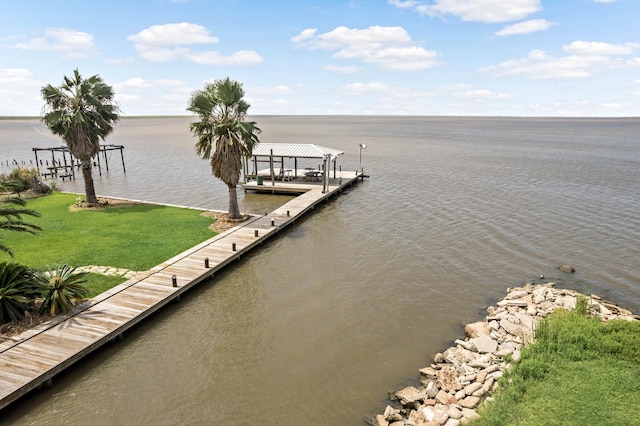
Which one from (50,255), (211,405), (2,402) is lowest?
(211,405)

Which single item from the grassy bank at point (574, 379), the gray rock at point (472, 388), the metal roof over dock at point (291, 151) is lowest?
the gray rock at point (472, 388)

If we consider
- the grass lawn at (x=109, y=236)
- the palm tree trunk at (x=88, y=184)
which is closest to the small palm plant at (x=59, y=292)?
the grass lawn at (x=109, y=236)

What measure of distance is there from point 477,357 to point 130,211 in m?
22.8

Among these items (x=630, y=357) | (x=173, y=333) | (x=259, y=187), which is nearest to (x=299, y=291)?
(x=173, y=333)

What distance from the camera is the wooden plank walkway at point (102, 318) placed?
33.5 feet

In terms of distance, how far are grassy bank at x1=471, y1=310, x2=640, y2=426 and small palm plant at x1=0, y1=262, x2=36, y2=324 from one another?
13.7 m

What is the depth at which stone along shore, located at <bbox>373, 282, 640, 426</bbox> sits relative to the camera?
9.62 metres

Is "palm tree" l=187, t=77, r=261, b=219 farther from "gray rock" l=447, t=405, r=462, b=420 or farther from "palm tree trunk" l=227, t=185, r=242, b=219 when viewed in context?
"gray rock" l=447, t=405, r=462, b=420

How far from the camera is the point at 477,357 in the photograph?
1180cm

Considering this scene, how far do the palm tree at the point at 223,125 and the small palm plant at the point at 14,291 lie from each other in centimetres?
1112

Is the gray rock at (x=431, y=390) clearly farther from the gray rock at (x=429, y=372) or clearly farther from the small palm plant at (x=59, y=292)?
the small palm plant at (x=59, y=292)

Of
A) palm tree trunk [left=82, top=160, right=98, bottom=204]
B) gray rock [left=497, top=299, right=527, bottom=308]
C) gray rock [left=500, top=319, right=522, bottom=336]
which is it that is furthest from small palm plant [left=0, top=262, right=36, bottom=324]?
gray rock [left=497, top=299, right=527, bottom=308]

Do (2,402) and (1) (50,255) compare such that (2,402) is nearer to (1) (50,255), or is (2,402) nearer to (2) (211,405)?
(2) (211,405)

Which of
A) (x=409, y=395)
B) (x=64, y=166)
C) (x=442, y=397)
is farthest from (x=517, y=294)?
(x=64, y=166)
